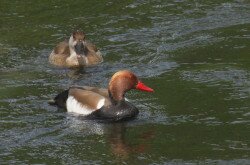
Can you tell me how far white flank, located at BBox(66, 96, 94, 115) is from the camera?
15180 mm

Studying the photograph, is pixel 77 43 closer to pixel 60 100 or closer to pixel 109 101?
pixel 60 100

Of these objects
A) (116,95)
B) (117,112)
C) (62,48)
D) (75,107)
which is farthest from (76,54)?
(117,112)

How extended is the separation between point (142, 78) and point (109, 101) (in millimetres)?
2014

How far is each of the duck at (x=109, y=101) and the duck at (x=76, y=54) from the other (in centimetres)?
329

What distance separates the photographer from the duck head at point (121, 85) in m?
15.0

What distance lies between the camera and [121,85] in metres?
15.0

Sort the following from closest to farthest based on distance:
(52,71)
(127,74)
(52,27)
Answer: (127,74)
(52,71)
(52,27)

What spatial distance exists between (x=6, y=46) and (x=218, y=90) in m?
5.41

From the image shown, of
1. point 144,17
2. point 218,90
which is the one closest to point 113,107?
point 218,90

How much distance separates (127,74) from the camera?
596 inches

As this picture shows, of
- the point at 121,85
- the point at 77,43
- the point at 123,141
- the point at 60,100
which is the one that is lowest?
the point at 123,141

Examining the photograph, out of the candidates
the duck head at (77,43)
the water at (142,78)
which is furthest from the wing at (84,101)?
the duck head at (77,43)

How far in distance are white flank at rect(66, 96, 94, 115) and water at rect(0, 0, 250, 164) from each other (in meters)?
0.15

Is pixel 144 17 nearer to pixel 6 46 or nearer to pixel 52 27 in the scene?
pixel 52 27
